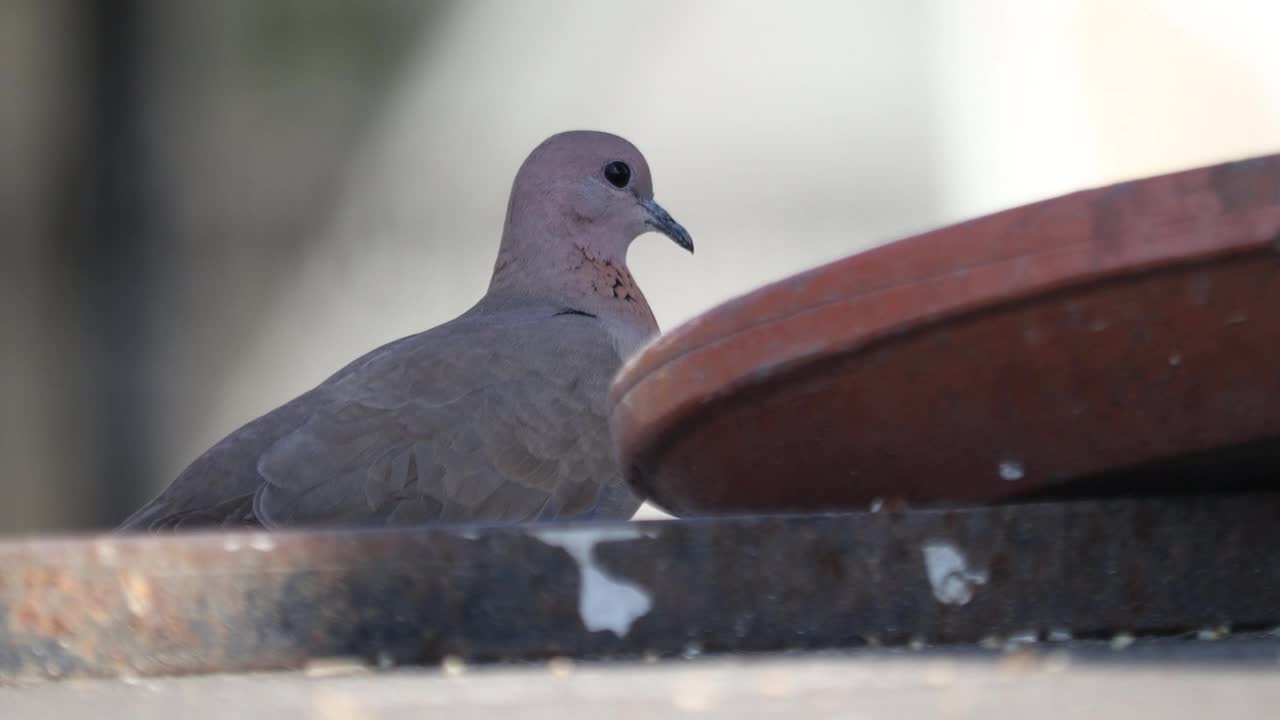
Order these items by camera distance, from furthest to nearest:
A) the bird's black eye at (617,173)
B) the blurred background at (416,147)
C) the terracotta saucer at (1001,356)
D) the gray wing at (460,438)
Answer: the blurred background at (416,147) → the bird's black eye at (617,173) → the gray wing at (460,438) → the terracotta saucer at (1001,356)

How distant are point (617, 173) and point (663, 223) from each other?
13 cm

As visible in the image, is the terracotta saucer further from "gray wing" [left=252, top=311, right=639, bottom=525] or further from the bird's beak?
the bird's beak

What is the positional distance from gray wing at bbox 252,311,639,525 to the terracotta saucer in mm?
985

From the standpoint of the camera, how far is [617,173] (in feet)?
11.5

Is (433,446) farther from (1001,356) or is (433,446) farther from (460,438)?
(1001,356)

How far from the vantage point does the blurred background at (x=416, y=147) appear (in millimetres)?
5141

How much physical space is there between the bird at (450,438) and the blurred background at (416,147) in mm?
2062

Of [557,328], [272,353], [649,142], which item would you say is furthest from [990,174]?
[557,328]

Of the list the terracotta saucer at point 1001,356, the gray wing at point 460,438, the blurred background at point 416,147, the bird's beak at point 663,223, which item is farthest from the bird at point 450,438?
the blurred background at point 416,147

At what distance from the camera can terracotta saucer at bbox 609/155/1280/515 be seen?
1362 mm

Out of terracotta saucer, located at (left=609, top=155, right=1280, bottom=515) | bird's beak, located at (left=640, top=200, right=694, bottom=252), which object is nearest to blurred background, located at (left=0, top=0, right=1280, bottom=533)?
bird's beak, located at (left=640, top=200, right=694, bottom=252)

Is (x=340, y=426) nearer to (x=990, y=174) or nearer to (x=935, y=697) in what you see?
(x=935, y=697)

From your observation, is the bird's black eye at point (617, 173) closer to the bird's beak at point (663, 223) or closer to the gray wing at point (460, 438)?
the bird's beak at point (663, 223)

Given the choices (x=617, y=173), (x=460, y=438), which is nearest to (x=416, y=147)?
(x=617, y=173)
